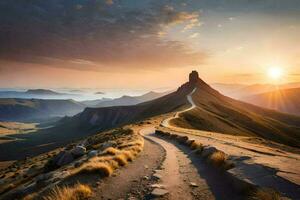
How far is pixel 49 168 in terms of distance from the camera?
31.2 metres

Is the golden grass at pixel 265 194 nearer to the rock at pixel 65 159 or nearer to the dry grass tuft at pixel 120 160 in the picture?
the dry grass tuft at pixel 120 160

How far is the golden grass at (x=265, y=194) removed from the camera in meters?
8.37

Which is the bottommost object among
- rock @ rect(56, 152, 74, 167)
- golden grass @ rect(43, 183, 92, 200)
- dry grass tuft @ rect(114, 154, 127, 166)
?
rock @ rect(56, 152, 74, 167)

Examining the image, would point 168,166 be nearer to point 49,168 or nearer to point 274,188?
point 274,188

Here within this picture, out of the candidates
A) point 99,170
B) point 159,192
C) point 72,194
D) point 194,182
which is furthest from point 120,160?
point 72,194

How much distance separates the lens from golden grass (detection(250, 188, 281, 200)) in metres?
8.37

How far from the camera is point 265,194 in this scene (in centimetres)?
866

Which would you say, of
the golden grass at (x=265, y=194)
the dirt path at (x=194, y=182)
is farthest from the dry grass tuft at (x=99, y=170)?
the golden grass at (x=265, y=194)

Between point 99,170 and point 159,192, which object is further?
point 99,170

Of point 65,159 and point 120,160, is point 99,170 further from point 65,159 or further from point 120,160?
point 65,159

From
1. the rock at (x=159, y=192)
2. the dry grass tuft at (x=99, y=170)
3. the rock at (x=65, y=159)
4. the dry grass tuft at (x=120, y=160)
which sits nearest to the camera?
the rock at (x=159, y=192)

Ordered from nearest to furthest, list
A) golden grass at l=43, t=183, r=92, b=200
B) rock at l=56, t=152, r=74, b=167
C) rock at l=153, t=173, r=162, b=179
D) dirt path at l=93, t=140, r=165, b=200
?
golden grass at l=43, t=183, r=92, b=200 < dirt path at l=93, t=140, r=165, b=200 < rock at l=153, t=173, r=162, b=179 < rock at l=56, t=152, r=74, b=167

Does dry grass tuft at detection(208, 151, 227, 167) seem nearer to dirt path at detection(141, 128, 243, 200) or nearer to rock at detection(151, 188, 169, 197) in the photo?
dirt path at detection(141, 128, 243, 200)

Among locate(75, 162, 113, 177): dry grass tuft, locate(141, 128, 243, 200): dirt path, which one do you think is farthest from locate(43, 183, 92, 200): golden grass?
locate(141, 128, 243, 200): dirt path
